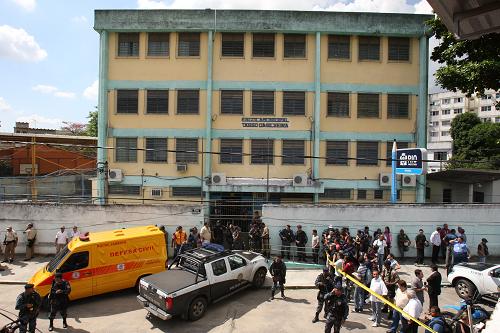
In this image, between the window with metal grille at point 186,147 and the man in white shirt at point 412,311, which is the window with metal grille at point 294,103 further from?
Answer: the man in white shirt at point 412,311

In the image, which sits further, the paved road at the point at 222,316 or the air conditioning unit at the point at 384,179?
the air conditioning unit at the point at 384,179

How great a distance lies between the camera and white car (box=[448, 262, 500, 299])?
12008mm

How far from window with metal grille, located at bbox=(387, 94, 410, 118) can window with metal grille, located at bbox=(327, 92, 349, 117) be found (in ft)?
8.56

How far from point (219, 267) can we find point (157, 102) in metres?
13.7

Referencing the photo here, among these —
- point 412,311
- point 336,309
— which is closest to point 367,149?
point 412,311

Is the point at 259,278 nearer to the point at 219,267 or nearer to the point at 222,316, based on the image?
the point at 219,267

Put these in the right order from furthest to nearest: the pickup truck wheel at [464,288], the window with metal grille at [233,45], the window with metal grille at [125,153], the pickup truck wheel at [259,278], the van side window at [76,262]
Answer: the window with metal grille at [125,153] < the window with metal grille at [233,45] < the pickup truck wheel at [259,278] < the pickup truck wheel at [464,288] < the van side window at [76,262]

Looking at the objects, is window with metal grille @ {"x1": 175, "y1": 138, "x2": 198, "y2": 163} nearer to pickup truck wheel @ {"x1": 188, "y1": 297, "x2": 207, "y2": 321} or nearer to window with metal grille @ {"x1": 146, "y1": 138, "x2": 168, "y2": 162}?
window with metal grille @ {"x1": 146, "y1": 138, "x2": 168, "y2": 162}

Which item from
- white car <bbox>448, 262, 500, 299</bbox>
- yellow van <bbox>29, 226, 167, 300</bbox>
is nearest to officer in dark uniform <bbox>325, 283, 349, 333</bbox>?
white car <bbox>448, 262, 500, 299</bbox>

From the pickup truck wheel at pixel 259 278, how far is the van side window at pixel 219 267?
5.41 ft

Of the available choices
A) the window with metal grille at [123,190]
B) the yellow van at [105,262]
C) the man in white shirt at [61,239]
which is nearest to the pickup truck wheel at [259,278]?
the yellow van at [105,262]

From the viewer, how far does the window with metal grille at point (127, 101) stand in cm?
2262

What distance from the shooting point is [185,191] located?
74.6 feet

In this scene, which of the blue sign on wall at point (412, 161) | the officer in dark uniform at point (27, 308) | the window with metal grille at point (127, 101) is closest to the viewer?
the officer in dark uniform at point (27, 308)
